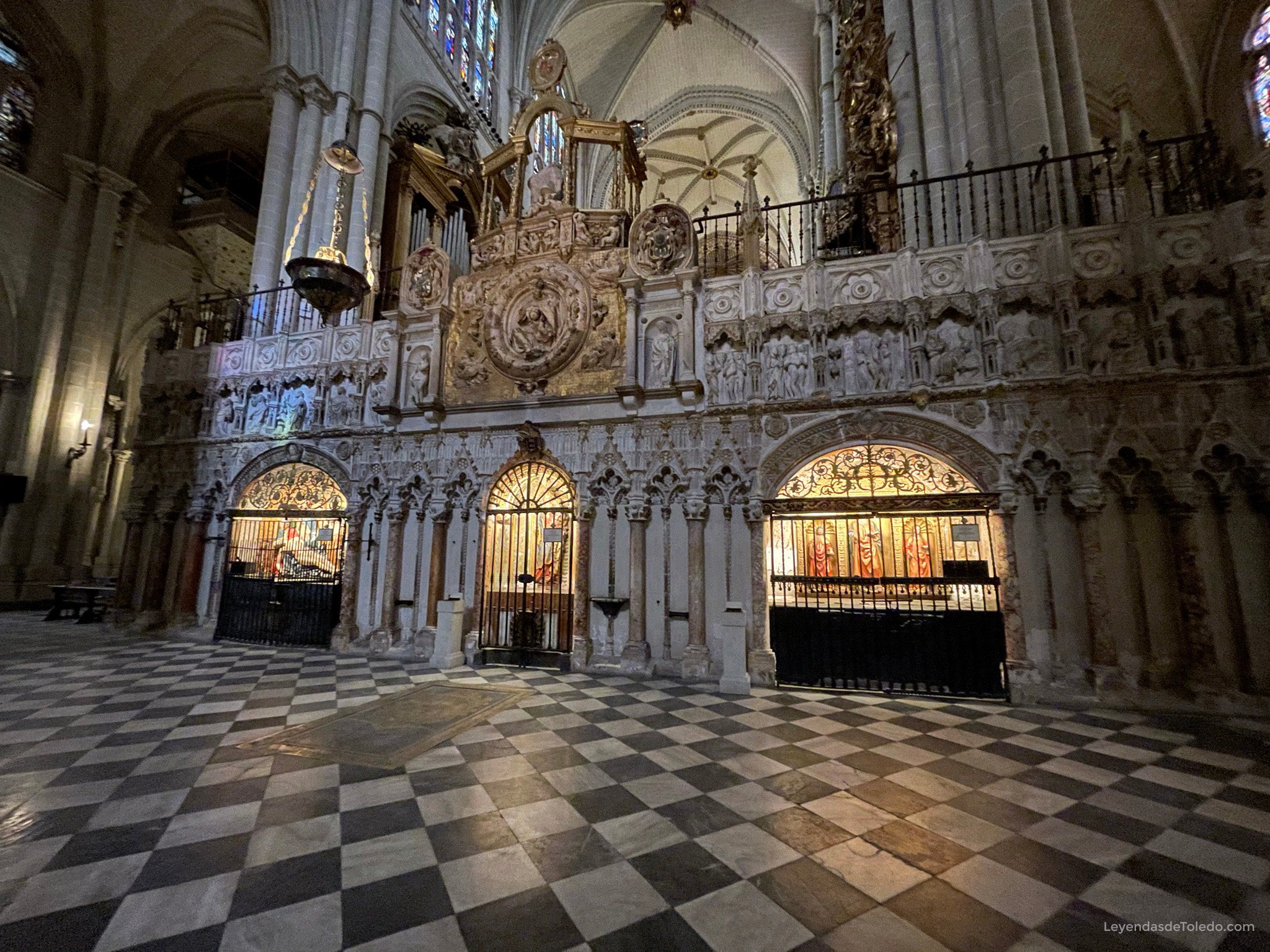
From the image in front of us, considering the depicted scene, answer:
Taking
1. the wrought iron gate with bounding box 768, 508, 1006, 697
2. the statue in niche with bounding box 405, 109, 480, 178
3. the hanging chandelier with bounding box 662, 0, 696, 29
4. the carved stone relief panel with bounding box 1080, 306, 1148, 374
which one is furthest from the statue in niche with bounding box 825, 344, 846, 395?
the hanging chandelier with bounding box 662, 0, 696, 29

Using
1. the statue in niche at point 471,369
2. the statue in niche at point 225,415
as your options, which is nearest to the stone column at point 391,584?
the statue in niche at point 471,369

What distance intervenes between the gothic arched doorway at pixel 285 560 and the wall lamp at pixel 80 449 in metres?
8.54

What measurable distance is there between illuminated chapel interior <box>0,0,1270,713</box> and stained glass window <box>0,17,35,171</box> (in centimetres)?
7

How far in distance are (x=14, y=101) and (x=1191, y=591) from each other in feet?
85.3

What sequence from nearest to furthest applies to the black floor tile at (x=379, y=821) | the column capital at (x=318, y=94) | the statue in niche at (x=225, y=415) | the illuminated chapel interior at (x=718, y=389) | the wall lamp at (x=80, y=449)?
1. the black floor tile at (x=379, y=821)
2. the illuminated chapel interior at (x=718, y=389)
3. the statue in niche at (x=225, y=415)
4. the column capital at (x=318, y=94)
5. the wall lamp at (x=80, y=449)

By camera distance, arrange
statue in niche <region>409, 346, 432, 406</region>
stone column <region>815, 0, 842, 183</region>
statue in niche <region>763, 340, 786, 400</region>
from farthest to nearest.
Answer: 1. stone column <region>815, 0, 842, 183</region>
2. statue in niche <region>409, 346, 432, 406</region>
3. statue in niche <region>763, 340, 786, 400</region>

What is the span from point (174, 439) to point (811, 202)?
39.5ft

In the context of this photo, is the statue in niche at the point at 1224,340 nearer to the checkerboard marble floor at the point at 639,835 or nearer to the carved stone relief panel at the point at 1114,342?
the carved stone relief panel at the point at 1114,342

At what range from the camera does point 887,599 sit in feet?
20.6

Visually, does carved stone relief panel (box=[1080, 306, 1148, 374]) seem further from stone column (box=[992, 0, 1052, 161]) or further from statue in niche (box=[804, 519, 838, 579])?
statue in niche (box=[804, 519, 838, 579])

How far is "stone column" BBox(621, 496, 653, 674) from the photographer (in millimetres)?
6969

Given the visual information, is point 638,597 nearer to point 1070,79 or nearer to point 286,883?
point 286,883

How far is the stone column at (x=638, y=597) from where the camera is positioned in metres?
6.97

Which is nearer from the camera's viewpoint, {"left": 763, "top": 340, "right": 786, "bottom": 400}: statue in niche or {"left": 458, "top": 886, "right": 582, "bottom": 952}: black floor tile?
{"left": 458, "top": 886, "right": 582, "bottom": 952}: black floor tile
